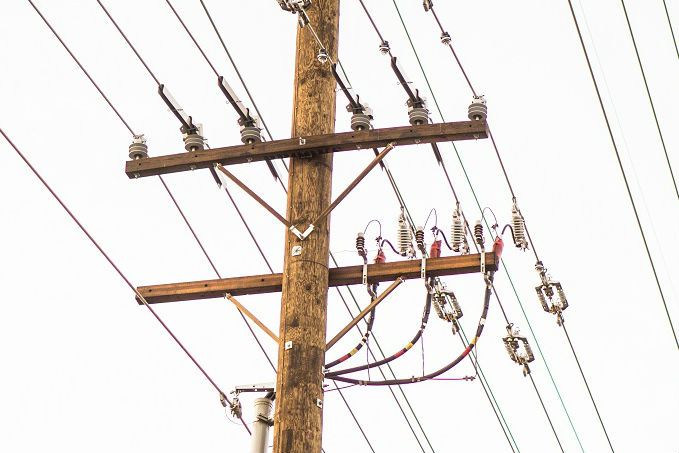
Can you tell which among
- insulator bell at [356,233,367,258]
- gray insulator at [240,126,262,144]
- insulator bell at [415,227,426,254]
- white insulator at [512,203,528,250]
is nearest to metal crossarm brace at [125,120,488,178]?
gray insulator at [240,126,262,144]

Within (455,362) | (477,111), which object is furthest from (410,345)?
(477,111)

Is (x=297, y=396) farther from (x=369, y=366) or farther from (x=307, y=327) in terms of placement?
(x=369, y=366)

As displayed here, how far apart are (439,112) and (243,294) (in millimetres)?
3918

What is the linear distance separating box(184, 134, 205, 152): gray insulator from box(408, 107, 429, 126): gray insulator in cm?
185

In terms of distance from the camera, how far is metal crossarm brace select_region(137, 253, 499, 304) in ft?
38.7

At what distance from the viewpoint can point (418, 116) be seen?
12141 mm

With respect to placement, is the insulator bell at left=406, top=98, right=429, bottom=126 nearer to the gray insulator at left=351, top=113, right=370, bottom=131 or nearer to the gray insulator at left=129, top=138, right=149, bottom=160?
the gray insulator at left=351, top=113, right=370, bottom=131

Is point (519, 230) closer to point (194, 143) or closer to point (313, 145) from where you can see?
point (313, 145)

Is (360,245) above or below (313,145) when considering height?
below

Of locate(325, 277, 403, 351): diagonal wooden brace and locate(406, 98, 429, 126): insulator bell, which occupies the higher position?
locate(406, 98, 429, 126): insulator bell

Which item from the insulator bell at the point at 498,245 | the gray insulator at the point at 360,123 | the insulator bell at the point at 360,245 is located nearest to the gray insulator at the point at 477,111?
the gray insulator at the point at 360,123

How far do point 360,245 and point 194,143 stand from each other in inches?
67.3

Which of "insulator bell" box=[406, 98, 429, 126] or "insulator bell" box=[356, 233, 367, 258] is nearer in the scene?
"insulator bell" box=[406, 98, 429, 126]

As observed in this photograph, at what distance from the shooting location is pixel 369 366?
12.2 metres
